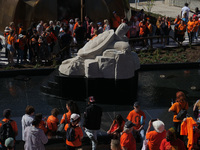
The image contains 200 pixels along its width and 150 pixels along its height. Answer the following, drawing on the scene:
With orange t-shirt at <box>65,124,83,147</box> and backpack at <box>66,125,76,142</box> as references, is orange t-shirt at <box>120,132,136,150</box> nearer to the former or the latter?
orange t-shirt at <box>65,124,83,147</box>

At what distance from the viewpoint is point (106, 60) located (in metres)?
13.8

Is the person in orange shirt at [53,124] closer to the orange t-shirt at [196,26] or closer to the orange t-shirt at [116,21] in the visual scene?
the orange t-shirt at [196,26]

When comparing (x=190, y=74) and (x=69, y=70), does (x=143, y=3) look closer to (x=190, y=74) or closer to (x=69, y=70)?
(x=190, y=74)

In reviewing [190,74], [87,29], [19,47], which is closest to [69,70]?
[19,47]

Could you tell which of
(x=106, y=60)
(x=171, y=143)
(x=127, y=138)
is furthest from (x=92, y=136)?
(x=106, y=60)

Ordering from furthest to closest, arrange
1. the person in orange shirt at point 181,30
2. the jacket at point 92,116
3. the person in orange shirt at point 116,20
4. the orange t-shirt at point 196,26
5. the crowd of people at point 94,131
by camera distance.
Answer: the person in orange shirt at point 116,20 → the orange t-shirt at point 196,26 → the person in orange shirt at point 181,30 → the jacket at point 92,116 → the crowd of people at point 94,131

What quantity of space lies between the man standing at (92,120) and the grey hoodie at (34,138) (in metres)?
1.55

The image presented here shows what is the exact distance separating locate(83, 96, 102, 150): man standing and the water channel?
156 cm

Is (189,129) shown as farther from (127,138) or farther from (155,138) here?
(127,138)

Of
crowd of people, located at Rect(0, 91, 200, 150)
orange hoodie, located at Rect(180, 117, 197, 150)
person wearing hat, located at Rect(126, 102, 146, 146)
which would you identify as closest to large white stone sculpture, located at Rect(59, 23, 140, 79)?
crowd of people, located at Rect(0, 91, 200, 150)

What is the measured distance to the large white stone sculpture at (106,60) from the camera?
1385 cm

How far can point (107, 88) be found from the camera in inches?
558

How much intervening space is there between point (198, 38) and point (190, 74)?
656 cm

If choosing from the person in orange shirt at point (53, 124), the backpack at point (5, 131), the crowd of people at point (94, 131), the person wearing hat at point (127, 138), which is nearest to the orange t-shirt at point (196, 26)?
the crowd of people at point (94, 131)
